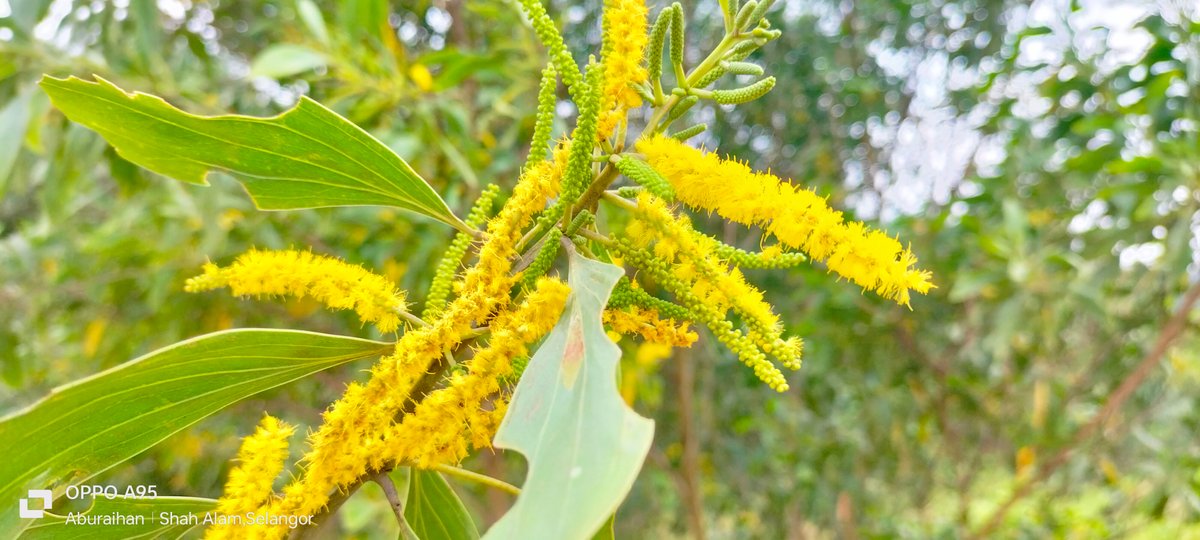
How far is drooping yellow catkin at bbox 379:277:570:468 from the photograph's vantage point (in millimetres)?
544

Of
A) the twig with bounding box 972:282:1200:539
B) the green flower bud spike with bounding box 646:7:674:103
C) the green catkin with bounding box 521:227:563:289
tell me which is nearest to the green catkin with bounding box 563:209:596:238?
the green catkin with bounding box 521:227:563:289

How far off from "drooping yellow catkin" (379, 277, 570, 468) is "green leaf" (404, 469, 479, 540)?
15 centimetres

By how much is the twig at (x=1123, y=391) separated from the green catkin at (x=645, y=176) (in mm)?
1755

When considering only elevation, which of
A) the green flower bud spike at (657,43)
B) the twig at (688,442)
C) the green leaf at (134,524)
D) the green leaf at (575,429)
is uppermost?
the green flower bud spike at (657,43)

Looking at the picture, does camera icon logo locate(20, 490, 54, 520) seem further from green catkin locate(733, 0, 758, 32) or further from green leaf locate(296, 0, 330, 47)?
green leaf locate(296, 0, 330, 47)

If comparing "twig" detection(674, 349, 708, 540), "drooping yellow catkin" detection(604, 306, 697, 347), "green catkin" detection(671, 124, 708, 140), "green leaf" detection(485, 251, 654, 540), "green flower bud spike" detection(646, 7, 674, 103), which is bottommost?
"twig" detection(674, 349, 708, 540)

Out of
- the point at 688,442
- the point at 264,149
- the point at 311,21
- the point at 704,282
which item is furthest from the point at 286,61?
the point at 688,442

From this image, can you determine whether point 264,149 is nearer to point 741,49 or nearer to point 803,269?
point 741,49

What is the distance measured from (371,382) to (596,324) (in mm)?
176

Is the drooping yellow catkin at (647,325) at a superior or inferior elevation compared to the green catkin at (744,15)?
inferior

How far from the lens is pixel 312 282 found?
0.61 m

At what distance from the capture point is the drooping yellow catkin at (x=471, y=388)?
1.79 ft

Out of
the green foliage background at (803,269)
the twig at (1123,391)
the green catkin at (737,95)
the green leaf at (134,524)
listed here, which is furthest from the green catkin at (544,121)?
the twig at (1123,391)

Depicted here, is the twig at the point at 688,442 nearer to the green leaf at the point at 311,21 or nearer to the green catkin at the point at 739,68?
the green leaf at the point at 311,21
